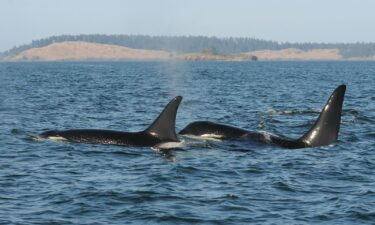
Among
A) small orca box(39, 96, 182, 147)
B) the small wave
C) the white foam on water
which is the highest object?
small orca box(39, 96, 182, 147)

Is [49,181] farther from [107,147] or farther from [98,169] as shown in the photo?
[107,147]

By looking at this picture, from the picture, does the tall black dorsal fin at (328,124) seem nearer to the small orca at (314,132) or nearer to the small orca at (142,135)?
the small orca at (314,132)

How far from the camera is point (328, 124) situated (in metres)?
23.4

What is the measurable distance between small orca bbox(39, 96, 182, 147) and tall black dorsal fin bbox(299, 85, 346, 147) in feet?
14.2

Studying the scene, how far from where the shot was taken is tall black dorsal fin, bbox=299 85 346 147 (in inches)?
900

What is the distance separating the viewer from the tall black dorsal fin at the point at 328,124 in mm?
22859

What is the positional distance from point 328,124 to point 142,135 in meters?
5.87

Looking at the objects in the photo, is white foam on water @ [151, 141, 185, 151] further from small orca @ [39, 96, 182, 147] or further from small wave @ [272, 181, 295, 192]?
small wave @ [272, 181, 295, 192]

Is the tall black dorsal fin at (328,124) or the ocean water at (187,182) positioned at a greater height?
the tall black dorsal fin at (328,124)

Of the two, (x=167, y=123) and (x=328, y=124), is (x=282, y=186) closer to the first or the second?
(x=167, y=123)

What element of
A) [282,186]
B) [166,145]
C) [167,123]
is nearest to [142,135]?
[166,145]

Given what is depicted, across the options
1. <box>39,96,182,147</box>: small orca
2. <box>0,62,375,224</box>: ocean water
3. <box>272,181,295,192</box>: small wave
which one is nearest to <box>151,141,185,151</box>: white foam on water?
<box>39,96,182,147</box>: small orca

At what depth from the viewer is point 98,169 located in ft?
64.6

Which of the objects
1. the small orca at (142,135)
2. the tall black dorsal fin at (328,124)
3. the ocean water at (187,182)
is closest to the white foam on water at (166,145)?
the small orca at (142,135)
